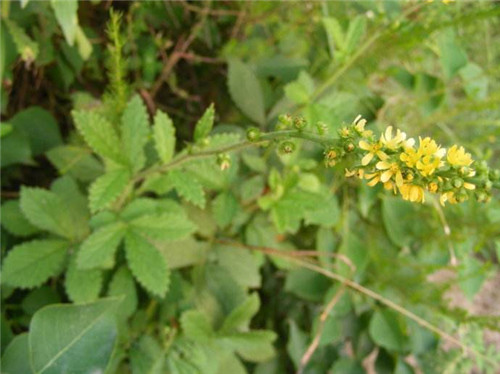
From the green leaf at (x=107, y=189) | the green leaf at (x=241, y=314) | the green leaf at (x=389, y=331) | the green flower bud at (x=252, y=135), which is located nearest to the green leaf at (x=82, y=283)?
the green leaf at (x=107, y=189)

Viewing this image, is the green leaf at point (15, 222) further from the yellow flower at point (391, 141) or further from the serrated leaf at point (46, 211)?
the yellow flower at point (391, 141)

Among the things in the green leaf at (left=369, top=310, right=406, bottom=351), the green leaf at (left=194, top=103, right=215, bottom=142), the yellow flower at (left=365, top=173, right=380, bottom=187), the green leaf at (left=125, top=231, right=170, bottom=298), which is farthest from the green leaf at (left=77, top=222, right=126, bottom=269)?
the green leaf at (left=369, top=310, right=406, bottom=351)

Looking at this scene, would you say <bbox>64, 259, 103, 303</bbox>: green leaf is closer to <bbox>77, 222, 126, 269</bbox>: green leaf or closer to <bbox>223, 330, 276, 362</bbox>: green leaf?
<bbox>77, 222, 126, 269</bbox>: green leaf

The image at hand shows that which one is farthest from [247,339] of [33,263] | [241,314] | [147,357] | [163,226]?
[33,263]

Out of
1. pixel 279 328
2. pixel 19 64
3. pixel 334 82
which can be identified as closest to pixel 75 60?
pixel 19 64

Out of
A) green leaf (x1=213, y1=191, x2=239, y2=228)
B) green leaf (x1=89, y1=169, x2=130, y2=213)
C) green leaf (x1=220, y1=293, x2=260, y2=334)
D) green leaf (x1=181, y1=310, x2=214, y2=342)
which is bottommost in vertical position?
green leaf (x1=220, y1=293, x2=260, y2=334)
